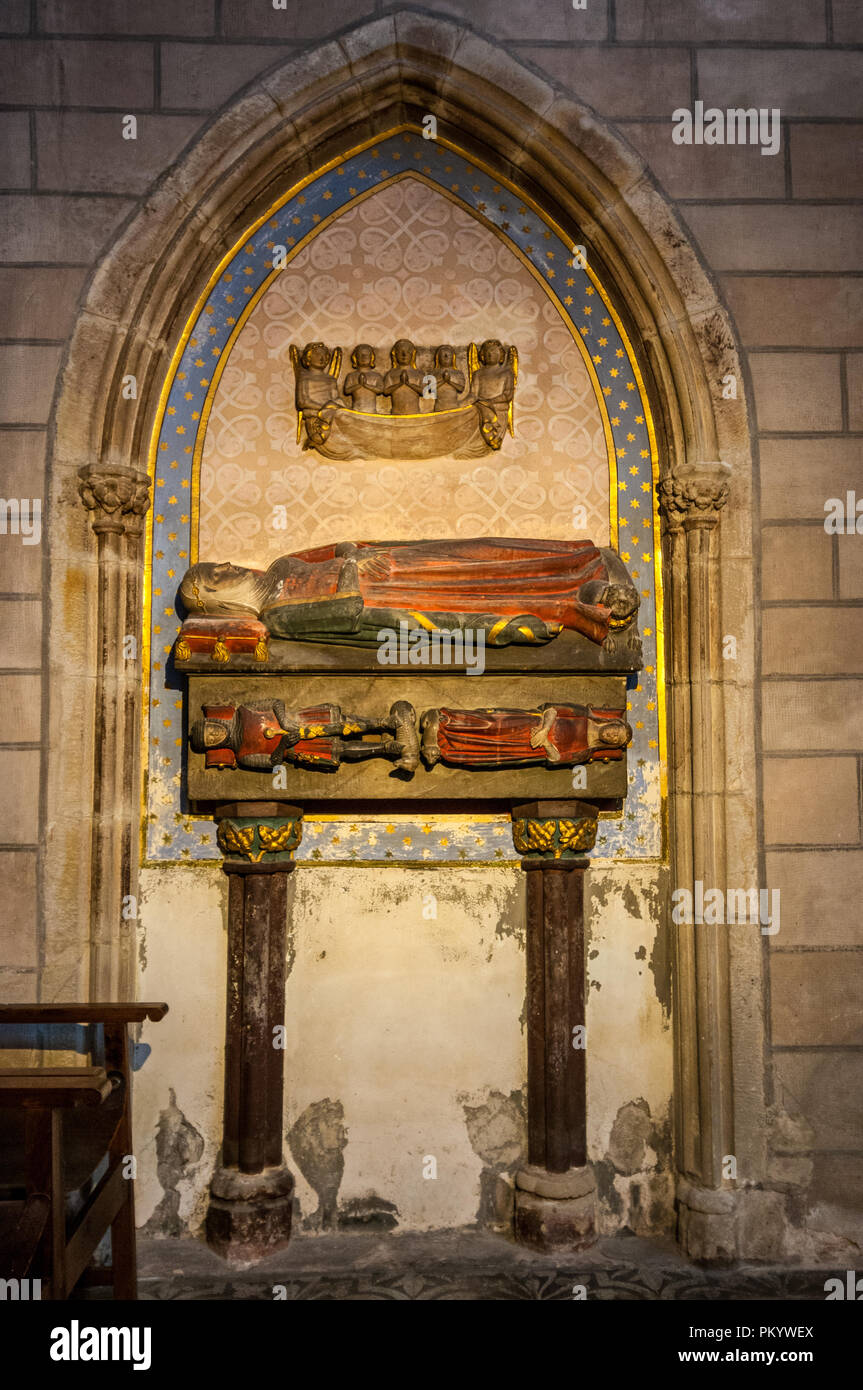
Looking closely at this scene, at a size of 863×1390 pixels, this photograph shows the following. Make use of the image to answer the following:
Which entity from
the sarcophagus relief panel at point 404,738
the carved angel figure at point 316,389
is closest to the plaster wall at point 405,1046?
the sarcophagus relief panel at point 404,738

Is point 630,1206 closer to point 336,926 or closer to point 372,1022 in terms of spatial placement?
point 372,1022

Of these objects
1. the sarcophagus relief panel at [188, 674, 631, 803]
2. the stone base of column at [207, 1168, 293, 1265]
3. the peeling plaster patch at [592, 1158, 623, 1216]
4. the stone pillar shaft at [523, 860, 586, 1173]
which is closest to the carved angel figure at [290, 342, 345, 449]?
the sarcophagus relief panel at [188, 674, 631, 803]

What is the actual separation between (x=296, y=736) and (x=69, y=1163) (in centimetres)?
166

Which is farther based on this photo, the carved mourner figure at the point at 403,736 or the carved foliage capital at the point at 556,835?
the carved foliage capital at the point at 556,835

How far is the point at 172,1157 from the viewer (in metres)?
4.72

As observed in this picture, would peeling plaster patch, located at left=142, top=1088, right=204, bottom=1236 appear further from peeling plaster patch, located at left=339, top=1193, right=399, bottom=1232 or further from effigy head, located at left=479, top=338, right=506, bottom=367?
effigy head, located at left=479, top=338, right=506, bottom=367

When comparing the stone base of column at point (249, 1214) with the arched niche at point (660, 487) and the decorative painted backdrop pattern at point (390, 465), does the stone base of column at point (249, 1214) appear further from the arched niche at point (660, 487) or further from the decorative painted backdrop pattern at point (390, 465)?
the decorative painted backdrop pattern at point (390, 465)

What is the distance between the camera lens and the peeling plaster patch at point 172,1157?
4.68 meters

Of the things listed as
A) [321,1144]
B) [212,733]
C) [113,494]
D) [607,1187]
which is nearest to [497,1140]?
[607,1187]

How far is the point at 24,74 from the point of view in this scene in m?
4.73

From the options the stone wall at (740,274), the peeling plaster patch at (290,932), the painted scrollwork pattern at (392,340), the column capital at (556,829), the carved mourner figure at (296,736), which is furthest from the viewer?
the painted scrollwork pattern at (392,340)

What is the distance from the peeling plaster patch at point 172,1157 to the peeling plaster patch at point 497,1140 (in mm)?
1114

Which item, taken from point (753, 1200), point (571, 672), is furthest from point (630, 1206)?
point (571, 672)

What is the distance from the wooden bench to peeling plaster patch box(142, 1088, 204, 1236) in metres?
0.55
